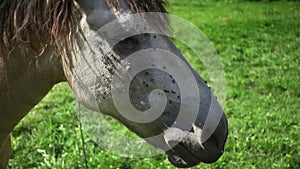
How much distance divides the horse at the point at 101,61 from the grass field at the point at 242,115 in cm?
36

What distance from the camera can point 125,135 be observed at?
3695mm

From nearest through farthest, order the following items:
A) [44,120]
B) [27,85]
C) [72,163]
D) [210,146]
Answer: [210,146] → [27,85] → [72,163] → [44,120]

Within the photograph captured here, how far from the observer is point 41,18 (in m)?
1.61

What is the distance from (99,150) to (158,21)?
2.09m

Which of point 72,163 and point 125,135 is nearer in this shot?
point 72,163

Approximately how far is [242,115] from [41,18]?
2.77 meters

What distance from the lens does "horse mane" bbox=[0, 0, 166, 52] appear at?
1550 millimetres

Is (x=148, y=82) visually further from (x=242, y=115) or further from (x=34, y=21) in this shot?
(x=242, y=115)

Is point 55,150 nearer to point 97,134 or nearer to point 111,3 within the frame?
point 97,134

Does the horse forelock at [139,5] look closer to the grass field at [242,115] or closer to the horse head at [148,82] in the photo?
the horse head at [148,82]

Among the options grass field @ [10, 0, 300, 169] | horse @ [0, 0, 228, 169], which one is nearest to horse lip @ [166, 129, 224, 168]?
horse @ [0, 0, 228, 169]

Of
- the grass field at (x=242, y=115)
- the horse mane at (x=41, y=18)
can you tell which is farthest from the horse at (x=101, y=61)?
the grass field at (x=242, y=115)

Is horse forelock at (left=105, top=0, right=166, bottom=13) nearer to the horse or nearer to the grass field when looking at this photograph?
the horse

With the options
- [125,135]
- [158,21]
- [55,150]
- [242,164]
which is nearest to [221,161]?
[242,164]
